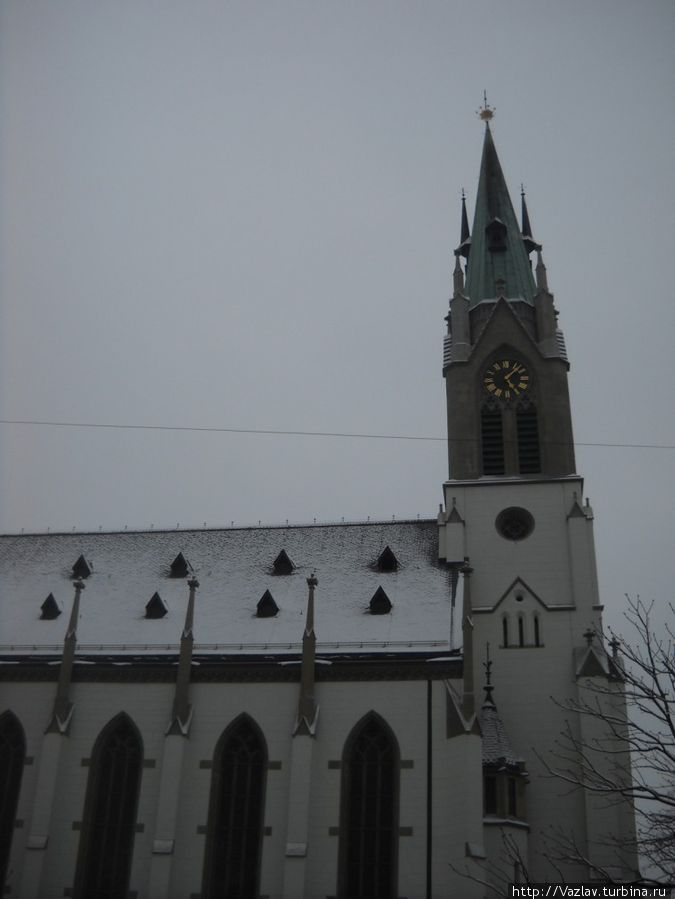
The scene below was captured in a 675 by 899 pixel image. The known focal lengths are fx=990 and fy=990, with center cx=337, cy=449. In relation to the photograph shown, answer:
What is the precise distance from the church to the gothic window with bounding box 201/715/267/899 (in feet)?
0.21

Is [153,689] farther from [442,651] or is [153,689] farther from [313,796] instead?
[442,651]

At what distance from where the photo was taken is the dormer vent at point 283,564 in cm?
4188

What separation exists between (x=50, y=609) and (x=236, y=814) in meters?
12.6

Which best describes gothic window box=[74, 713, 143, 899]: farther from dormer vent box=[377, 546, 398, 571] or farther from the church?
dormer vent box=[377, 546, 398, 571]

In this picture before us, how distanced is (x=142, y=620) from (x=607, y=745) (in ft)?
61.2

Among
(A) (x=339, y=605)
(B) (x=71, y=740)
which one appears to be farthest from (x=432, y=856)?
(B) (x=71, y=740)

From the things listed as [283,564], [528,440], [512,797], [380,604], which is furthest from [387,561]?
[512,797]

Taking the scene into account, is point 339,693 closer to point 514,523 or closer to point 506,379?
point 514,523

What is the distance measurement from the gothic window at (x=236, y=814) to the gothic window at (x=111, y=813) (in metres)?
2.93

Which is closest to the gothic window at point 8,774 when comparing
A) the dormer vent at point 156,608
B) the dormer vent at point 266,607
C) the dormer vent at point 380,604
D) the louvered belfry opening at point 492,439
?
the dormer vent at point 156,608

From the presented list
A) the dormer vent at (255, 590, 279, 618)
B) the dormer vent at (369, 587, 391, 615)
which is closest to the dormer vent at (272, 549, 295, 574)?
the dormer vent at (255, 590, 279, 618)

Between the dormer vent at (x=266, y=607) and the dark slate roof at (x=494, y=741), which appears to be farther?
the dormer vent at (x=266, y=607)

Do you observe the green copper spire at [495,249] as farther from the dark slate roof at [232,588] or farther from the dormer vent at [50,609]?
the dormer vent at [50,609]

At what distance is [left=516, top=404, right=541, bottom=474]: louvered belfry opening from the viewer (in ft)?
138
